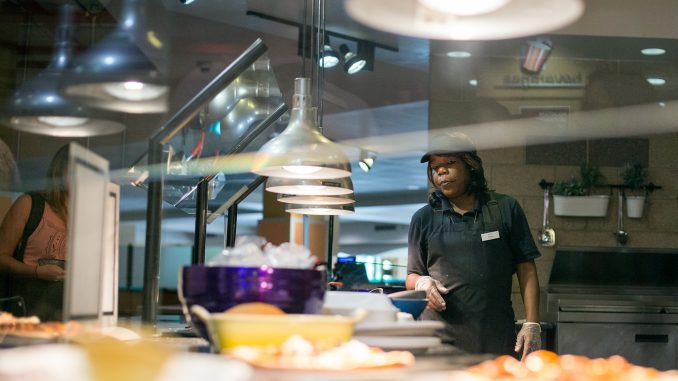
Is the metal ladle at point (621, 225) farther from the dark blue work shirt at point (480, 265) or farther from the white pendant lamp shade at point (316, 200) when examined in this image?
the white pendant lamp shade at point (316, 200)

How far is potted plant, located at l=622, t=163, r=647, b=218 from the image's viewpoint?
20.9 feet

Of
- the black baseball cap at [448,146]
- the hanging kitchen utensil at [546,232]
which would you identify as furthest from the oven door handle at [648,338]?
the black baseball cap at [448,146]

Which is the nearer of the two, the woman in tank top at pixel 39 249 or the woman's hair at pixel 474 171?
the woman in tank top at pixel 39 249

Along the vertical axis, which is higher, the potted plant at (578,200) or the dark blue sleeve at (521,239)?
the potted plant at (578,200)

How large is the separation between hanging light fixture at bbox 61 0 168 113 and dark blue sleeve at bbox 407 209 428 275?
5.86ft

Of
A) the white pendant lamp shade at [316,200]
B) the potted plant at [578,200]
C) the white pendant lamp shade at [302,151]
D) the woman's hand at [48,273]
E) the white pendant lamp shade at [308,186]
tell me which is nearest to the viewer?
the white pendant lamp shade at [302,151]

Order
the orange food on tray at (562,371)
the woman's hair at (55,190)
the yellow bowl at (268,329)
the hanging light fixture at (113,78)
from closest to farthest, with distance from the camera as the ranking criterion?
the orange food on tray at (562,371), the yellow bowl at (268,329), the hanging light fixture at (113,78), the woman's hair at (55,190)

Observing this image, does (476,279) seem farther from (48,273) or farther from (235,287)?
(235,287)

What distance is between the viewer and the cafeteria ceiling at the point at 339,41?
18.0 ft

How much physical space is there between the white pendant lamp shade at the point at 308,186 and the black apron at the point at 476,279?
1.39m

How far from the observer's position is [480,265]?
3902 millimetres

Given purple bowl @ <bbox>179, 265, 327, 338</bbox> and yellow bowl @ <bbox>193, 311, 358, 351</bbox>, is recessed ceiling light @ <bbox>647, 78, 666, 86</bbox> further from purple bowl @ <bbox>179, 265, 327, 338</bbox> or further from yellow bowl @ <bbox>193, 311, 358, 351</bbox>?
yellow bowl @ <bbox>193, 311, 358, 351</bbox>

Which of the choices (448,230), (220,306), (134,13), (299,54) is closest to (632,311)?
(448,230)

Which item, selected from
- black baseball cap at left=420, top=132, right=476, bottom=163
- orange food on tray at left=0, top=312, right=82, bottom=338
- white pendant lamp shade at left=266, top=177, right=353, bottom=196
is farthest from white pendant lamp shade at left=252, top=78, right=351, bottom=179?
black baseball cap at left=420, top=132, right=476, bottom=163
